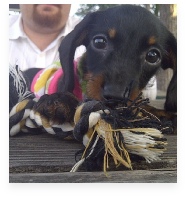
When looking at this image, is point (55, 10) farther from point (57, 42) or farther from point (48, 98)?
point (48, 98)

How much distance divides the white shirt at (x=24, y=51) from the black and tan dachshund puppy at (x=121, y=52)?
1.8 inches

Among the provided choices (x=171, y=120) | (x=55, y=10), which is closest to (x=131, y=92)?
(x=171, y=120)

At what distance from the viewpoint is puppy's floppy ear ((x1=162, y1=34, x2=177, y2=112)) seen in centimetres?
157

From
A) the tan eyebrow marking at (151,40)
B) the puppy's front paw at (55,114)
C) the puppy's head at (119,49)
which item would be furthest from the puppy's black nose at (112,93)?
the tan eyebrow marking at (151,40)

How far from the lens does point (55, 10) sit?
5.34 feet

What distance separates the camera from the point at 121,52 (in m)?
1.49

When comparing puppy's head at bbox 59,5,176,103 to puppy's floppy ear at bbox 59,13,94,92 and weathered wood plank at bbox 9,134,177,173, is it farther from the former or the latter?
weathered wood plank at bbox 9,134,177,173

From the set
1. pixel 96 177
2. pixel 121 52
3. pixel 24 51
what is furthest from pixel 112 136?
pixel 24 51

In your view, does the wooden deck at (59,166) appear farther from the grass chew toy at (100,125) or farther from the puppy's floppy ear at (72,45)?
the puppy's floppy ear at (72,45)

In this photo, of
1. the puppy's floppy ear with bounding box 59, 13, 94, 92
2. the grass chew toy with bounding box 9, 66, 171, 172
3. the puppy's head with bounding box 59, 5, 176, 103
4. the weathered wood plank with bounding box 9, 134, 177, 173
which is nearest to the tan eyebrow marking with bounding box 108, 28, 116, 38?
the puppy's head with bounding box 59, 5, 176, 103

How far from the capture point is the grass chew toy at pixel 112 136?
1.38m

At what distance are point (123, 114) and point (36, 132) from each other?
353 millimetres

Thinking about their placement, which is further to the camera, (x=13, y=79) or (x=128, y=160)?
(x=13, y=79)

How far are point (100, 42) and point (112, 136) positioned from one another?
384 mm
